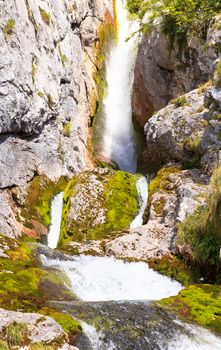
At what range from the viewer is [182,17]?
2528cm

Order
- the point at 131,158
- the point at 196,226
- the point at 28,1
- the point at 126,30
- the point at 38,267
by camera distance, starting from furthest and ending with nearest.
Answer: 1. the point at 126,30
2. the point at 131,158
3. the point at 28,1
4. the point at 196,226
5. the point at 38,267

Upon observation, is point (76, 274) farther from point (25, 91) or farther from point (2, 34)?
point (2, 34)

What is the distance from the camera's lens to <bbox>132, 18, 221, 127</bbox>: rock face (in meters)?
24.9

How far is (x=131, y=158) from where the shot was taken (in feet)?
94.7

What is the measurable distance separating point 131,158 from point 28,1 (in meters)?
11.0

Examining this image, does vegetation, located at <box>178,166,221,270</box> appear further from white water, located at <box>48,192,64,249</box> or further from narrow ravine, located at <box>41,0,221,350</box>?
white water, located at <box>48,192,64,249</box>

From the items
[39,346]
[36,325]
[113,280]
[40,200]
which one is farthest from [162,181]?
[39,346]

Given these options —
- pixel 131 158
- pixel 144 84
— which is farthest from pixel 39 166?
pixel 144 84

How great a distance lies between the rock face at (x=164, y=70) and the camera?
81.8 ft

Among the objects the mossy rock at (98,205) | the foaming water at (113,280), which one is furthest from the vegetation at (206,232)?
the mossy rock at (98,205)

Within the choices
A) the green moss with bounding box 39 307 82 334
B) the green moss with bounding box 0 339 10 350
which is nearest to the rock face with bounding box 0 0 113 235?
the green moss with bounding box 39 307 82 334

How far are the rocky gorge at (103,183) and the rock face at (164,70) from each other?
0.09 meters

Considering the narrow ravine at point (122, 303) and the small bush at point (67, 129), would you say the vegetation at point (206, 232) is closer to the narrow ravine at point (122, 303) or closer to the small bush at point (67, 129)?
the narrow ravine at point (122, 303)

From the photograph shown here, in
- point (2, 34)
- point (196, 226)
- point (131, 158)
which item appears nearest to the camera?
point (196, 226)
